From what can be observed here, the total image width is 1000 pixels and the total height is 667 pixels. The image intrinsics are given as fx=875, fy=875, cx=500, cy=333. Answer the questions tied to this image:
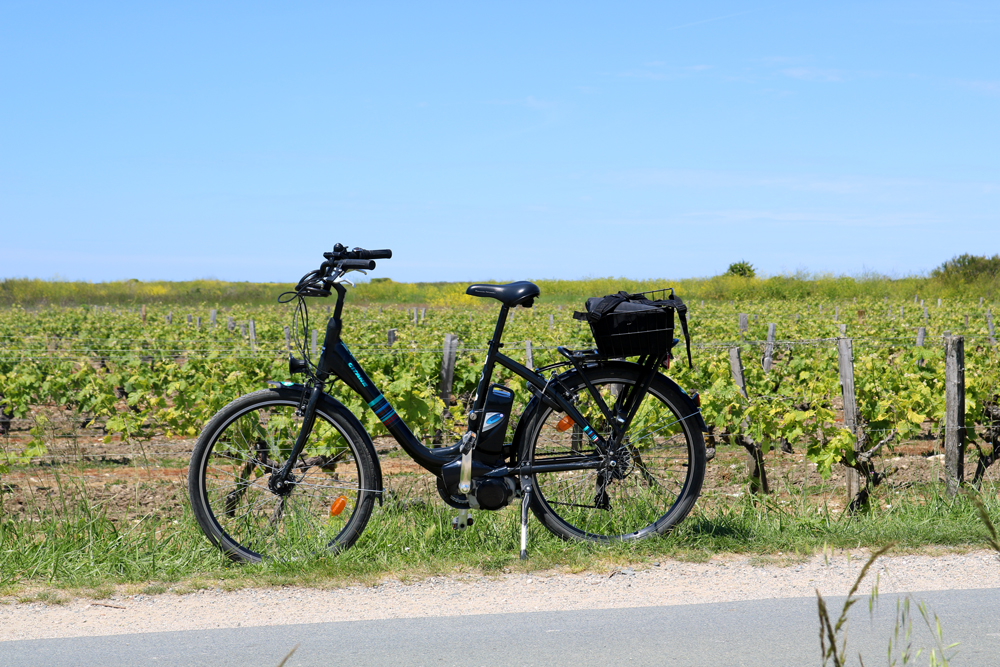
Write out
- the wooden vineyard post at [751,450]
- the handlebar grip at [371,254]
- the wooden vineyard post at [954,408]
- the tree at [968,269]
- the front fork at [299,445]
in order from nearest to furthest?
the handlebar grip at [371,254] < the front fork at [299,445] < the wooden vineyard post at [954,408] < the wooden vineyard post at [751,450] < the tree at [968,269]

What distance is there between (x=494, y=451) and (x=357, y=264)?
3.67ft

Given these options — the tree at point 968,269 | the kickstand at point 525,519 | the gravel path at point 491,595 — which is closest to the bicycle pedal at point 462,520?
the kickstand at point 525,519

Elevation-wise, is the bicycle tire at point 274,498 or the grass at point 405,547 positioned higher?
the bicycle tire at point 274,498

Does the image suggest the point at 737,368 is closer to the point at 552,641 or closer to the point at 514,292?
the point at 514,292

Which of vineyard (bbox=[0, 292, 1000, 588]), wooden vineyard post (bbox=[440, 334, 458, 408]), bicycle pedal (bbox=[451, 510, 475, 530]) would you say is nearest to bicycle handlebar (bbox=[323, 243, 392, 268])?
vineyard (bbox=[0, 292, 1000, 588])

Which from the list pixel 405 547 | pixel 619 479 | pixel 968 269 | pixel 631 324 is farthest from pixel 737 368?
pixel 968 269

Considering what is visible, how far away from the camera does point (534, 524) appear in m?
4.64

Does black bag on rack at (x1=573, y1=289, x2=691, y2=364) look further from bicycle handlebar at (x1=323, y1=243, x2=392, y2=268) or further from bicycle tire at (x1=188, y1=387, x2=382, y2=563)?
bicycle tire at (x1=188, y1=387, x2=382, y2=563)

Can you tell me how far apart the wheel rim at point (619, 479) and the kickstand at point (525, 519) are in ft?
0.29

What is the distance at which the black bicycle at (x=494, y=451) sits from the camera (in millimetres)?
4141

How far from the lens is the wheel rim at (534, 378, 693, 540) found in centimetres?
440

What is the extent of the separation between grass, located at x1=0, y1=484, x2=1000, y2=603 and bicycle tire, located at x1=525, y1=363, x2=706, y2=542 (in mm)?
135

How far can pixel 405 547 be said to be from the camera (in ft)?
13.9

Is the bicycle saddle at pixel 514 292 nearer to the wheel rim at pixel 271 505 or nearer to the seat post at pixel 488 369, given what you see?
the seat post at pixel 488 369
